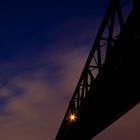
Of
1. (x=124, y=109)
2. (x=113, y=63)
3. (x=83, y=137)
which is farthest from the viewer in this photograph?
(x=83, y=137)

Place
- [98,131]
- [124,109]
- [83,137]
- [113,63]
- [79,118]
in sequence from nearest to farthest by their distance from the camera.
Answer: [113,63] → [124,109] → [79,118] → [98,131] → [83,137]

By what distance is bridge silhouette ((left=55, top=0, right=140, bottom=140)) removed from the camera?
17.4 ft

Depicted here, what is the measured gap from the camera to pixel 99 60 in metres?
7.20

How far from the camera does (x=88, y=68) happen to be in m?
7.88

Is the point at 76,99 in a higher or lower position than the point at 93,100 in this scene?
higher

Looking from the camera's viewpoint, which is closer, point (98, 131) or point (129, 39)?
→ point (129, 39)

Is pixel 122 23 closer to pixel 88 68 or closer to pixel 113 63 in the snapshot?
pixel 113 63

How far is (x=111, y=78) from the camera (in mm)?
6527

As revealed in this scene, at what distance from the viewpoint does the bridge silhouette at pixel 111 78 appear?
529 cm

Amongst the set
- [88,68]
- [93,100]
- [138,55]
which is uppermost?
[88,68]

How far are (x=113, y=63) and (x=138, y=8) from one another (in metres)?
1.67

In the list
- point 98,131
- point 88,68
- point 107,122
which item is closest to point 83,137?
point 98,131

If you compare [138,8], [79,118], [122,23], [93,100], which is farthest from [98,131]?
[138,8]

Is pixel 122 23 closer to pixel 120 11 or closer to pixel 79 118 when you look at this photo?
pixel 120 11
